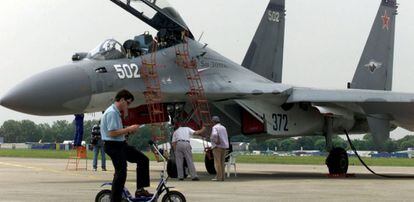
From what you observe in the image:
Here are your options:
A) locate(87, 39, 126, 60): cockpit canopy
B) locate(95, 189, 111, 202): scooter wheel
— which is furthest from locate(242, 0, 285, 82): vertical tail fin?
locate(95, 189, 111, 202): scooter wheel

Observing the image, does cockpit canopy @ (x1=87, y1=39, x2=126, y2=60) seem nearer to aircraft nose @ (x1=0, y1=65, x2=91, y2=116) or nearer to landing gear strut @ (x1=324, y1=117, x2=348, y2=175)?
aircraft nose @ (x1=0, y1=65, x2=91, y2=116)

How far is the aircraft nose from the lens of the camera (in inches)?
529

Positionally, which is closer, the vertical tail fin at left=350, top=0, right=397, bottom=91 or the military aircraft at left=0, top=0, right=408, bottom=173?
the military aircraft at left=0, top=0, right=408, bottom=173

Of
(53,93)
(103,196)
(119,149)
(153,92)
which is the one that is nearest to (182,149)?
(153,92)

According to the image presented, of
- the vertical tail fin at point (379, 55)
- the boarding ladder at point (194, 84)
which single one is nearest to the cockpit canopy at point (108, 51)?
the boarding ladder at point (194, 84)

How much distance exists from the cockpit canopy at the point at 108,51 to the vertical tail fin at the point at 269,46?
6.84 metres

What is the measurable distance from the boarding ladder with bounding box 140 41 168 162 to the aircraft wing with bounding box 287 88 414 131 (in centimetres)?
321

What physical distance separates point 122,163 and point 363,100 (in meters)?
9.61

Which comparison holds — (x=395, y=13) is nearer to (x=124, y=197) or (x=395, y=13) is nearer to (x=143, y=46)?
(x=143, y=46)

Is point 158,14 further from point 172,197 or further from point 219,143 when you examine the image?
point 172,197

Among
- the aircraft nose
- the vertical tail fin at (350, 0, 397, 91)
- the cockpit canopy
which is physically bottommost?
the aircraft nose

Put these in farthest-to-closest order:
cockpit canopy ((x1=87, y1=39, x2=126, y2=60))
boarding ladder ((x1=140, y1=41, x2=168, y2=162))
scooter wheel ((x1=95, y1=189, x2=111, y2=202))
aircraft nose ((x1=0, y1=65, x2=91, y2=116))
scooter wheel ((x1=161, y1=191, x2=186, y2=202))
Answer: boarding ladder ((x1=140, y1=41, x2=168, y2=162)), cockpit canopy ((x1=87, y1=39, x2=126, y2=60)), aircraft nose ((x1=0, y1=65, x2=91, y2=116)), scooter wheel ((x1=95, y1=189, x2=111, y2=202)), scooter wheel ((x1=161, y1=191, x2=186, y2=202))

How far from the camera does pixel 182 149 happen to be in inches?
Result: 590

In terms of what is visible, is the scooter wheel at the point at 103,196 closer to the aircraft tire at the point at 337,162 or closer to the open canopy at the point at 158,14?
the open canopy at the point at 158,14
